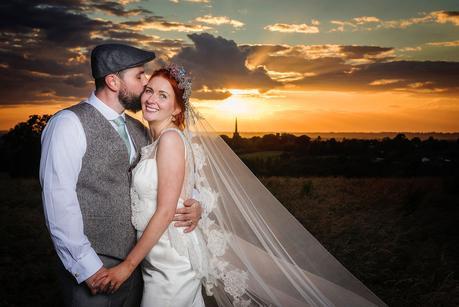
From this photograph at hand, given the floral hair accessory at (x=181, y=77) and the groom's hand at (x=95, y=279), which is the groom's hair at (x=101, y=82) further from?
the groom's hand at (x=95, y=279)

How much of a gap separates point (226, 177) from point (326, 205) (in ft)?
21.1

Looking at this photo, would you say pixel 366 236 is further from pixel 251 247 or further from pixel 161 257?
pixel 161 257

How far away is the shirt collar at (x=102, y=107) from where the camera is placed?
2516 mm

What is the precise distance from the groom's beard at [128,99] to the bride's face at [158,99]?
6 cm

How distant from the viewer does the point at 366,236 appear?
702cm

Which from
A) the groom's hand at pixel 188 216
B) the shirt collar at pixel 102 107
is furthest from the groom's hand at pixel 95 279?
the shirt collar at pixel 102 107

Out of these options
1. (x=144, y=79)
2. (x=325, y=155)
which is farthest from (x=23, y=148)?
(x=144, y=79)

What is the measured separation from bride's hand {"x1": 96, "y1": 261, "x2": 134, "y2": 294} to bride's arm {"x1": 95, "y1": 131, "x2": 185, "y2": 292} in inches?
0.5

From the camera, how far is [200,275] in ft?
8.71

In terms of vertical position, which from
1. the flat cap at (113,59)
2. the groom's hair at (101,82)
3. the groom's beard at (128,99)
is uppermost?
the flat cap at (113,59)

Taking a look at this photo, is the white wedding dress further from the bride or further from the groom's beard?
the groom's beard

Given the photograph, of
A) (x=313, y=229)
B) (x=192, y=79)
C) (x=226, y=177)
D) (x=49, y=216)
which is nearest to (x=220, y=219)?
(x=226, y=177)

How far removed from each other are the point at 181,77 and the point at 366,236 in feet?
18.3

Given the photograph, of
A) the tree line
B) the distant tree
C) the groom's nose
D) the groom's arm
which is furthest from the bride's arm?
the distant tree
